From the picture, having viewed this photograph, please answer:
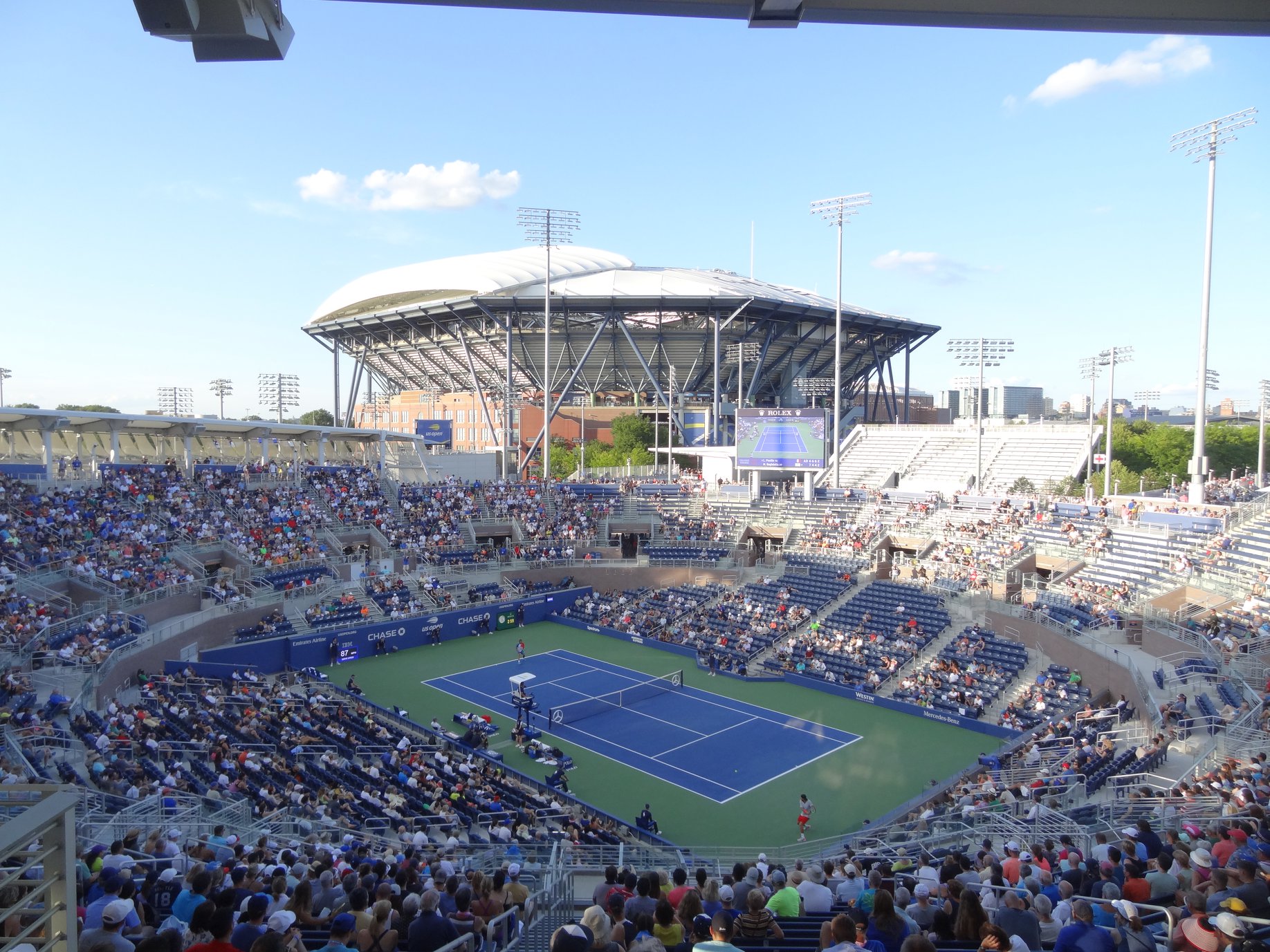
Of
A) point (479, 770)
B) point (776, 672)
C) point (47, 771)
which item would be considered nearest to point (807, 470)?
point (776, 672)

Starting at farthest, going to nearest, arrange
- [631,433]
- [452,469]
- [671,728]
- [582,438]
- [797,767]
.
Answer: [631,433] < [582,438] < [452,469] < [671,728] < [797,767]

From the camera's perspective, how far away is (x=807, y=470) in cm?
4112

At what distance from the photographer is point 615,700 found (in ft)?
88.1

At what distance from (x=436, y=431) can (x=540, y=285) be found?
1796 centimetres

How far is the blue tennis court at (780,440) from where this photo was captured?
40219 millimetres

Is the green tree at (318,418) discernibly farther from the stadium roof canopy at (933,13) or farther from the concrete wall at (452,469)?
the stadium roof canopy at (933,13)

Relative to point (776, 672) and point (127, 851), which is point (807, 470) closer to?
point (776, 672)

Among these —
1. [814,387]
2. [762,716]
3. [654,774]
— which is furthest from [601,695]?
[814,387]

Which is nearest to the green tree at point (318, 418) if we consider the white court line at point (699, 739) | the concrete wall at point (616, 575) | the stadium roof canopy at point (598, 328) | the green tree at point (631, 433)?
the stadium roof canopy at point (598, 328)

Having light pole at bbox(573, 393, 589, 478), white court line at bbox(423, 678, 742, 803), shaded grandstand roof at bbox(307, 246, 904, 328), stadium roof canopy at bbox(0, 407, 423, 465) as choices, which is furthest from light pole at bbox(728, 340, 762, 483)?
white court line at bbox(423, 678, 742, 803)

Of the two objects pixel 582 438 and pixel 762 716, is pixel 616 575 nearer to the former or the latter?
pixel 762 716

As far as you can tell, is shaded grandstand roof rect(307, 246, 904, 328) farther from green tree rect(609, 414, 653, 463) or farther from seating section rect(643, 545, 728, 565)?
seating section rect(643, 545, 728, 565)

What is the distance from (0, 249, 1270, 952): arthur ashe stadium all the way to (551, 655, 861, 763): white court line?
248mm

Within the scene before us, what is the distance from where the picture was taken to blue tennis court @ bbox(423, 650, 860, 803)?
70.5ft
